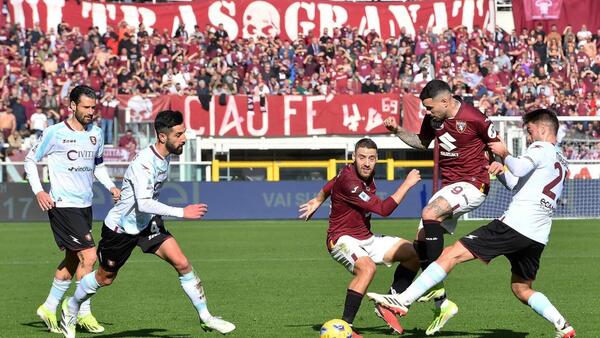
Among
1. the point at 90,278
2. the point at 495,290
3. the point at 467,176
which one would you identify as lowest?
the point at 495,290

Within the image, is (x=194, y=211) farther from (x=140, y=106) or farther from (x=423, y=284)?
(x=140, y=106)

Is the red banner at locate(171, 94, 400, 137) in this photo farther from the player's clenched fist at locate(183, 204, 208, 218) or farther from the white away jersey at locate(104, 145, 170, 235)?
the player's clenched fist at locate(183, 204, 208, 218)

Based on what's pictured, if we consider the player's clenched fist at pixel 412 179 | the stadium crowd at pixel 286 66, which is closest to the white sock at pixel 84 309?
the player's clenched fist at pixel 412 179

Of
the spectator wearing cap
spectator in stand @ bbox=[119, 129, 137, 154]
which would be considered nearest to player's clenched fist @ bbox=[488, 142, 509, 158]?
spectator in stand @ bbox=[119, 129, 137, 154]

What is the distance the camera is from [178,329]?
11242 mm

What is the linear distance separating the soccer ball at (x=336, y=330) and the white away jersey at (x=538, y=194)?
164 cm

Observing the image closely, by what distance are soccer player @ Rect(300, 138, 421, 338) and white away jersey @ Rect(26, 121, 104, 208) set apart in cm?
228

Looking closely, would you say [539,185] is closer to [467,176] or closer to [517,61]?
[467,176]

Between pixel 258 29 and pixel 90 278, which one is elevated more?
pixel 258 29

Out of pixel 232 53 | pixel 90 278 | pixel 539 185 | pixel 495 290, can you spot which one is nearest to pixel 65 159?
pixel 90 278

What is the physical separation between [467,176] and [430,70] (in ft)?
76.6

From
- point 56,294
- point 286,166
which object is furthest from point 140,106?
point 56,294

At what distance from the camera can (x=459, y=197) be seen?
1122 centimetres

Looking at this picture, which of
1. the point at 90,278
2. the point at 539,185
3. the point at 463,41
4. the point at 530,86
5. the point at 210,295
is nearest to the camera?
the point at 539,185
